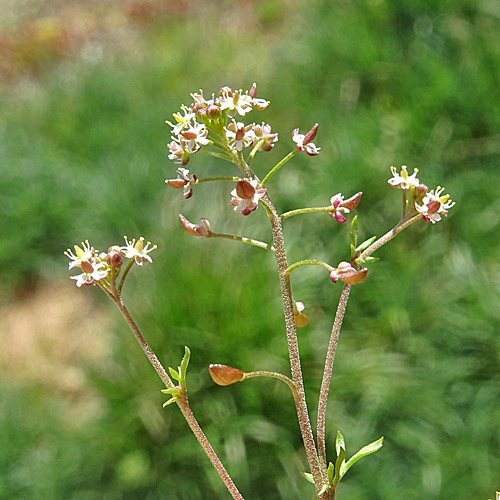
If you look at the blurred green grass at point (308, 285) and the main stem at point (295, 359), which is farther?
the blurred green grass at point (308, 285)

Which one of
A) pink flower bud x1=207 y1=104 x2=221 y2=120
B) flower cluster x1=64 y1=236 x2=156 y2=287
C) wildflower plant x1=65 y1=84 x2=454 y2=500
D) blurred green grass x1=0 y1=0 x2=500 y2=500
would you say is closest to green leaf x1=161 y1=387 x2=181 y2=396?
wildflower plant x1=65 y1=84 x2=454 y2=500

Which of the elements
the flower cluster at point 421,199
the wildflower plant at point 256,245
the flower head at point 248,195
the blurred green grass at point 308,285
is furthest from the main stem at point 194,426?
the blurred green grass at point 308,285

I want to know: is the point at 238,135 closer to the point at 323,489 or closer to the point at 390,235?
the point at 390,235

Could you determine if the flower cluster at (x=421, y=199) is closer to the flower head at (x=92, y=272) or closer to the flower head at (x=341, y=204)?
the flower head at (x=341, y=204)

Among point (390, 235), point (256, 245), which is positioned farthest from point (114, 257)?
point (390, 235)

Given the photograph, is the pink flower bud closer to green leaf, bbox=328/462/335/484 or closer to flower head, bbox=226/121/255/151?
flower head, bbox=226/121/255/151

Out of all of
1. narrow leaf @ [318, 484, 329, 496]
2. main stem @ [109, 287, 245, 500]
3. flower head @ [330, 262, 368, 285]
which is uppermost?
flower head @ [330, 262, 368, 285]

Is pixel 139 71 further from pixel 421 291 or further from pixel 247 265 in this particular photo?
Answer: pixel 421 291
